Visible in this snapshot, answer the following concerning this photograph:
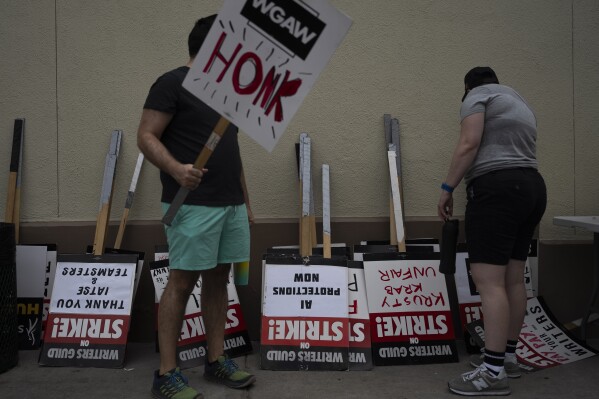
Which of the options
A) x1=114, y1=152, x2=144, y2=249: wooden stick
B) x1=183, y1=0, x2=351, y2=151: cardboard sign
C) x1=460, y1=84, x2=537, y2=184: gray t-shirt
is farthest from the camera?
x1=114, y1=152, x2=144, y2=249: wooden stick

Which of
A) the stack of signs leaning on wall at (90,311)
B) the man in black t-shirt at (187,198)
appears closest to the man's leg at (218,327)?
the man in black t-shirt at (187,198)

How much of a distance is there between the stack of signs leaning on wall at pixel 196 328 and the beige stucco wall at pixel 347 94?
0.53 metres

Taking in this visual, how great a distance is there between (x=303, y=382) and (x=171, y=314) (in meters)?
0.90

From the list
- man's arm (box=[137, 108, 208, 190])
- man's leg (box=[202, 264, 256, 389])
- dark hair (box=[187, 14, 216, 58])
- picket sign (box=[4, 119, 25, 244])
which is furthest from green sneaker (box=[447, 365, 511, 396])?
picket sign (box=[4, 119, 25, 244])

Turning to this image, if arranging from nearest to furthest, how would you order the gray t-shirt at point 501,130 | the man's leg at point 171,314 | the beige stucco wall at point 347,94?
1. the man's leg at point 171,314
2. the gray t-shirt at point 501,130
3. the beige stucco wall at point 347,94

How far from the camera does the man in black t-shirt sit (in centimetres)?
317

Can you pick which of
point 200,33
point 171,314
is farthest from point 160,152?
point 171,314

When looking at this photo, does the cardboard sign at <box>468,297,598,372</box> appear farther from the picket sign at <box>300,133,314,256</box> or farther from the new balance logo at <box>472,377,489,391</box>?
the picket sign at <box>300,133,314,256</box>

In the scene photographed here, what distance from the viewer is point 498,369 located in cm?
341

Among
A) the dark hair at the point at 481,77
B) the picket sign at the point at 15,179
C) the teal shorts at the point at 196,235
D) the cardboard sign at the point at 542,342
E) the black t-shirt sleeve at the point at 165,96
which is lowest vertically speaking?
the cardboard sign at the point at 542,342

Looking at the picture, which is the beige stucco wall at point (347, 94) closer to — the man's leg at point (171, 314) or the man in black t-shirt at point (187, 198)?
the man in black t-shirt at point (187, 198)

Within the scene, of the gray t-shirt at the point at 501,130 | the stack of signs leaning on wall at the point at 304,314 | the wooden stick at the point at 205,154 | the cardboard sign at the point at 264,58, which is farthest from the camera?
the stack of signs leaning on wall at the point at 304,314

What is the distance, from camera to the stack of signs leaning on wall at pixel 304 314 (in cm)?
383

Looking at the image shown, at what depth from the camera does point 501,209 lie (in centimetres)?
336
